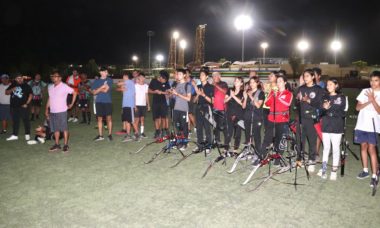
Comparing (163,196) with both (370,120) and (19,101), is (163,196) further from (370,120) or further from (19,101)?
(19,101)

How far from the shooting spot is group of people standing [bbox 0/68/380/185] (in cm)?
629

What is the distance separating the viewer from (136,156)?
8.17 meters

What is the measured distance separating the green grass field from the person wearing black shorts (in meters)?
2.15

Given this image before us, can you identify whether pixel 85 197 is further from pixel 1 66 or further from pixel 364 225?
pixel 1 66

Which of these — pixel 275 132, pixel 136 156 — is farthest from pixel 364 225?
pixel 136 156

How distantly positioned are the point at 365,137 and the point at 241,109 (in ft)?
9.75

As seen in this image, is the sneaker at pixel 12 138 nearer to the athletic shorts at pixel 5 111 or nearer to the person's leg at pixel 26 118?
the person's leg at pixel 26 118

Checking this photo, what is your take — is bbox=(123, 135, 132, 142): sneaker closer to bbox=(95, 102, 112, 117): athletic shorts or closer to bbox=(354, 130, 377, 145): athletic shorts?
bbox=(95, 102, 112, 117): athletic shorts

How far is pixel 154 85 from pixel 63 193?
15.0 ft

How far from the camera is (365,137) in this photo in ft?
19.9

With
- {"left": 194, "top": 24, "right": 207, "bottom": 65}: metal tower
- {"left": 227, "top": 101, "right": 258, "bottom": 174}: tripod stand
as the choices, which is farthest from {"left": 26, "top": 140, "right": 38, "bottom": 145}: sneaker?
{"left": 194, "top": 24, "right": 207, "bottom": 65}: metal tower

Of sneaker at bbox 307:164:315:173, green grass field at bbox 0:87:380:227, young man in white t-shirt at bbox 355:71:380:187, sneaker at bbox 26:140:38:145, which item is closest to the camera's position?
green grass field at bbox 0:87:380:227

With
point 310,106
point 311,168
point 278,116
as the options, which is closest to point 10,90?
point 278,116

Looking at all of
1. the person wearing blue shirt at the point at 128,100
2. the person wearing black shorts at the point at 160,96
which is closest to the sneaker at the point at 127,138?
the person wearing blue shirt at the point at 128,100
